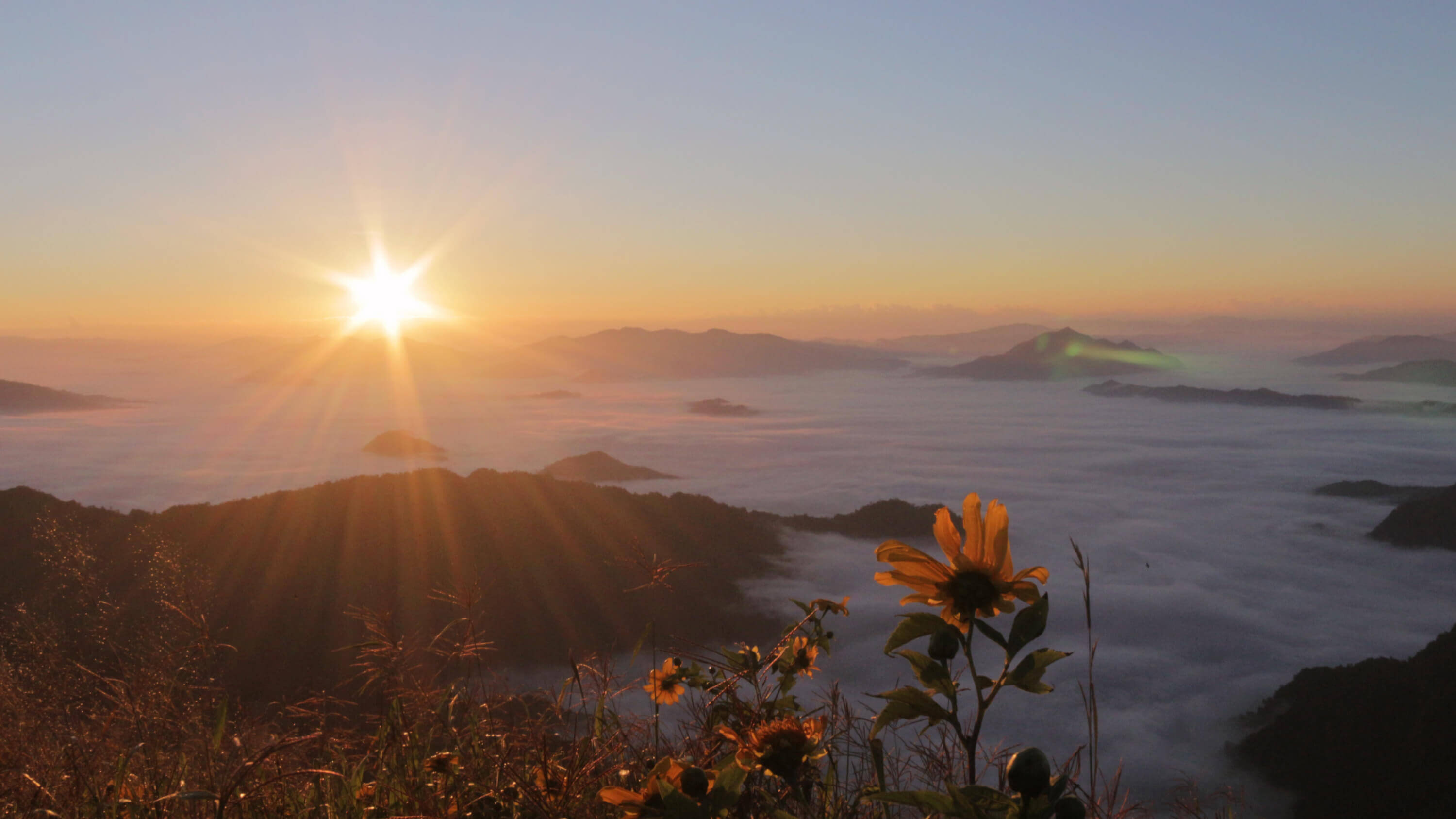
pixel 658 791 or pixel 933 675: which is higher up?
pixel 933 675

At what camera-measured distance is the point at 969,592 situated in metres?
1.19

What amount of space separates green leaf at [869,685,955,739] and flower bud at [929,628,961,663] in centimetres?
7

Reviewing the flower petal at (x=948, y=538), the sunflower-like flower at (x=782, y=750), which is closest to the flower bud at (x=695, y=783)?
the sunflower-like flower at (x=782, y=750)

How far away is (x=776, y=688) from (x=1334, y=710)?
2875 cm

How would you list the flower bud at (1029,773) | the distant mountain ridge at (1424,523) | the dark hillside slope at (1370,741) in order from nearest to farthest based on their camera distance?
the flower bud at (1029,773) < the dark hillside slope at (1370,741) < the distant mountain ridge at (1424,523)

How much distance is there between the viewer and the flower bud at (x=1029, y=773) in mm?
969

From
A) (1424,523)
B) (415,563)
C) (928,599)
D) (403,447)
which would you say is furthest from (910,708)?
(403,447)

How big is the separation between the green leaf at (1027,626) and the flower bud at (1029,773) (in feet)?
0.42

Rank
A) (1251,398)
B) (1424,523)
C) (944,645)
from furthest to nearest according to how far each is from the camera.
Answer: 1. (1251,398)
2. (1424,523)
3. (944,645)

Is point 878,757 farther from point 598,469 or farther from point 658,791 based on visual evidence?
point 598,469

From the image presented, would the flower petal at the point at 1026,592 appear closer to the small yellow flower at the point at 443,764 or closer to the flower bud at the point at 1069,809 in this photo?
the flower bud at the point at 1069,809

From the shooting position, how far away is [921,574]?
49.0 inches

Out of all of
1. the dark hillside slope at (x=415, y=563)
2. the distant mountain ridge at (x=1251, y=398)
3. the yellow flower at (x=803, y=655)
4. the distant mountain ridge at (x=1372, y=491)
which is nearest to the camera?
the yellow flower at (x=803, y=655)

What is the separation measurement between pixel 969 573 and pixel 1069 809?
0.34 metres
